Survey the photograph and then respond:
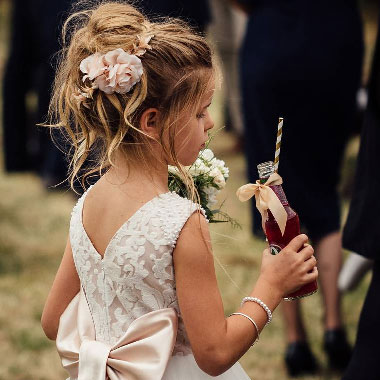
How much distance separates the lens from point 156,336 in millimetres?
2020

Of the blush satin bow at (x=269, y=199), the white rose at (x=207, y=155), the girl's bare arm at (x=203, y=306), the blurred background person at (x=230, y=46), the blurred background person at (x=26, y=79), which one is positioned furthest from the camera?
the blurred background person at (x=230, y=46)

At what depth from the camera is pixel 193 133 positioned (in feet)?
6.73

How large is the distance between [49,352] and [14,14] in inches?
100

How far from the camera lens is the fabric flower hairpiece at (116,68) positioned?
1.94 m

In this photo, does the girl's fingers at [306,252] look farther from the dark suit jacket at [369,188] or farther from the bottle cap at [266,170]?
the dark suit jacket at [369,188]

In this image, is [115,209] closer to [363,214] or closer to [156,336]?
[156,336]

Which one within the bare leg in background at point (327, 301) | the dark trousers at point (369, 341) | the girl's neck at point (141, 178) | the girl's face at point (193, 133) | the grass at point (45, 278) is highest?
the girl's face at point (193, 133)

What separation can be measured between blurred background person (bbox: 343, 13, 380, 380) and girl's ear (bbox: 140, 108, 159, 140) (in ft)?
2.88

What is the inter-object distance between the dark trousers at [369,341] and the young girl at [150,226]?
63 cm

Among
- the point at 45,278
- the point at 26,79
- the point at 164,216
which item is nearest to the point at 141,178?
the point at 164,216

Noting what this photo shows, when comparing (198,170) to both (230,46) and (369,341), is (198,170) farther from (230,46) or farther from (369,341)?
(230,46)

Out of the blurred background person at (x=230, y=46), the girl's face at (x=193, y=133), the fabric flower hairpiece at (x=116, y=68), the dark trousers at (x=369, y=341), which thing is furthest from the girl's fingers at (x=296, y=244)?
the blurred background person at (x=230, y=46)
